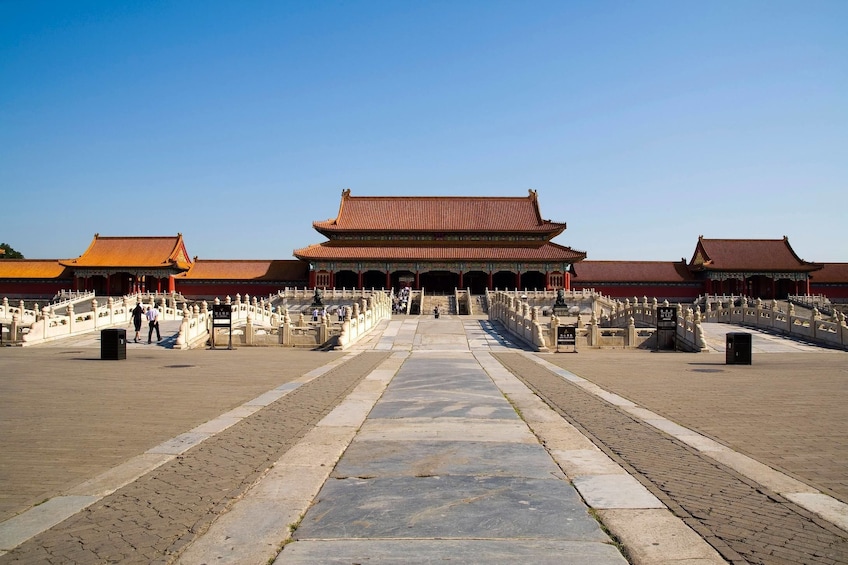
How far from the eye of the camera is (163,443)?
7809mm

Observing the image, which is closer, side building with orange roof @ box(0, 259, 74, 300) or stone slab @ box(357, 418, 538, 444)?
stone slab @ box(357, 418, 538, 444)

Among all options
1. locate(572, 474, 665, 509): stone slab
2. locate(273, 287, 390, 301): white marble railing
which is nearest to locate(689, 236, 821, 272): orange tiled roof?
locate(273, 287, 390, 301): white marble railing

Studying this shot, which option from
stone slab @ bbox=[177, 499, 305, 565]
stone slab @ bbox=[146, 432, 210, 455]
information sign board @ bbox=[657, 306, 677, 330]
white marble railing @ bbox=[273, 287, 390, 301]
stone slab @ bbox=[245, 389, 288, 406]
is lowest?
stone slab @ bbox=[245, 389, 288, 406]

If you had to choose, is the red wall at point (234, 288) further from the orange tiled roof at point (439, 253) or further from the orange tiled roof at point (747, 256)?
the orange tiled roof at point (747, 256)

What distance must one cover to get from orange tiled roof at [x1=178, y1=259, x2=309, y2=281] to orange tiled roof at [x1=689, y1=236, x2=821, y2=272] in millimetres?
39090

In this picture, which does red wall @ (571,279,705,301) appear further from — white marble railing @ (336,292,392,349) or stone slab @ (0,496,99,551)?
stone slab @ (0,496,99,551)

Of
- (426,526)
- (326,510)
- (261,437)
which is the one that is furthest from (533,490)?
(261,437)

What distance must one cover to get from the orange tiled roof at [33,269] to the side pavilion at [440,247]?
75.9ft

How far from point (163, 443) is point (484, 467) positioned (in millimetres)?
3856

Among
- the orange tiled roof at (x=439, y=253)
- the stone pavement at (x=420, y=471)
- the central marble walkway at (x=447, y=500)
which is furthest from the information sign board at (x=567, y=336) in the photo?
the orange tiled roof at (x=439, y=253)

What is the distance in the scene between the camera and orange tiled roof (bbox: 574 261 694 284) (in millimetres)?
64000

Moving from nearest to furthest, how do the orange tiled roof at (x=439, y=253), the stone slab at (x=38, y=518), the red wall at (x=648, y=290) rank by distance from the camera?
the stone slab at (x=38, y=518) < the orange tiled roof at (x=439, y=253) < the red wall at (x=648, y=290)

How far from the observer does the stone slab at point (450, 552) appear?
4.29 meters

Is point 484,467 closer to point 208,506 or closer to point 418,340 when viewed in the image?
point 208,506
